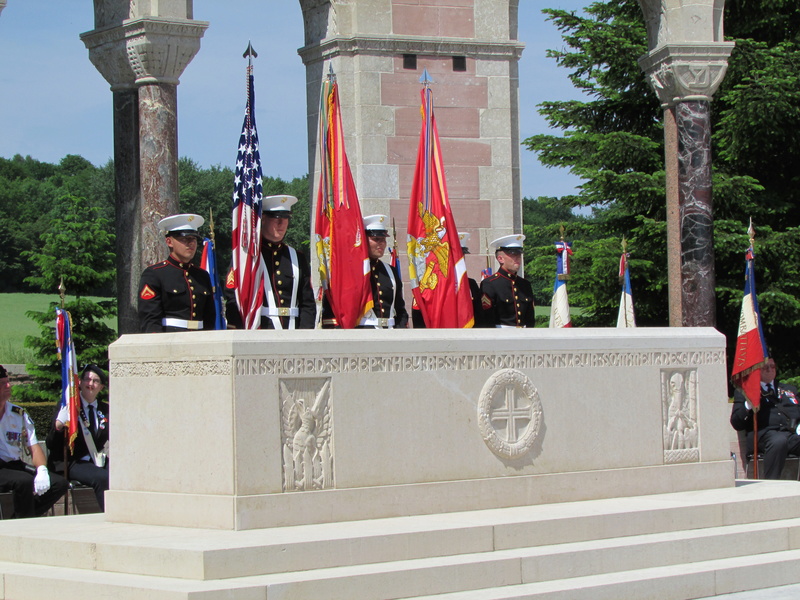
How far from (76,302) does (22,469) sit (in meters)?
14.9

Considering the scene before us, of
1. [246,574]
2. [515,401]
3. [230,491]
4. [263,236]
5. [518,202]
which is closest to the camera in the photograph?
[246,574]

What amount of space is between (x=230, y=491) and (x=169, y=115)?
515 centimetres

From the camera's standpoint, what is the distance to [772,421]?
11.7 metres

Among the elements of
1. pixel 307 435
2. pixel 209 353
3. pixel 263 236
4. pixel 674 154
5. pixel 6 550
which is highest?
pixel 674 154

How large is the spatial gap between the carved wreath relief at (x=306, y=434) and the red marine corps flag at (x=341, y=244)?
1664 mm

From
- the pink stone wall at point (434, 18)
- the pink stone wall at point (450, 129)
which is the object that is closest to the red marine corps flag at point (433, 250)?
the pink stone wall at point (450, 129)

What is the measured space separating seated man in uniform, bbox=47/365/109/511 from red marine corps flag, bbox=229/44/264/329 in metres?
1.67

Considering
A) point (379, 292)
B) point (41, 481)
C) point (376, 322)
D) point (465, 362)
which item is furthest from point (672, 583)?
point (41, 481)

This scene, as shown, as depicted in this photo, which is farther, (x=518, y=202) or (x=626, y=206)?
(x=626, y=206)

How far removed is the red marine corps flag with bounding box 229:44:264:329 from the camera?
8.66 meters

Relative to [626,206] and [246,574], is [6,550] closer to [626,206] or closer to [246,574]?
[246,574]

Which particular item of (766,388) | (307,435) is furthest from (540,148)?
(307,435)

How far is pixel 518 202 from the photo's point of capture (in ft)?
46.5

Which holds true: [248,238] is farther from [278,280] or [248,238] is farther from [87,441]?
[87,441]
